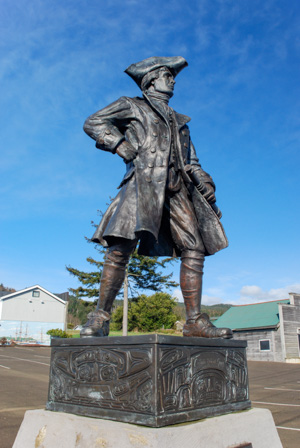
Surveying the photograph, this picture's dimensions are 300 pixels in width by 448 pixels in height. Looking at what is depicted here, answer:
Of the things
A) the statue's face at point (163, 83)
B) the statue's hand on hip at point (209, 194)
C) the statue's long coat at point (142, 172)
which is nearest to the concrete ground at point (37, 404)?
the statue's long coat at point (142, 172)

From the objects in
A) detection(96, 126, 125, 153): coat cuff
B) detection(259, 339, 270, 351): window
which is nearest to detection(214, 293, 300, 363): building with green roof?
detection(259, 339, 270, 351): window

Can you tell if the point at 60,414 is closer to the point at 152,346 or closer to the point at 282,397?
the point at 152,346

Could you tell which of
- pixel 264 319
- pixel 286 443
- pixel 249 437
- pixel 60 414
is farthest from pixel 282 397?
pixel 264 319

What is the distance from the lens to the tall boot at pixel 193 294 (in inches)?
124

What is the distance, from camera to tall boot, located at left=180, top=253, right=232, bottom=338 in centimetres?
315

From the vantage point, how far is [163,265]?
29703 mm

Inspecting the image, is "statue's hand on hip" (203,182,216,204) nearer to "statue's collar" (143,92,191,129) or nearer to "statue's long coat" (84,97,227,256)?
"statue's long coat" (84,97,227,256)

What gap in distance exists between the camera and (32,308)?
4091 cm

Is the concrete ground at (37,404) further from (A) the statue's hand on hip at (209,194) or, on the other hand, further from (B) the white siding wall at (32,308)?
(B) the white siding wall at (32,308)

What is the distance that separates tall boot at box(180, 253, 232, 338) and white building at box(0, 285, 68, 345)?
3771 centimetres

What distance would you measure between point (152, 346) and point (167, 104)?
2313 mm

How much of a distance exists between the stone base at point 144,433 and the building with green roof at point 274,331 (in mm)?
25855

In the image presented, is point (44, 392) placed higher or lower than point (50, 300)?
lower

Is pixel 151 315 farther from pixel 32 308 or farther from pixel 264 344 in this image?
pixel 264 344
